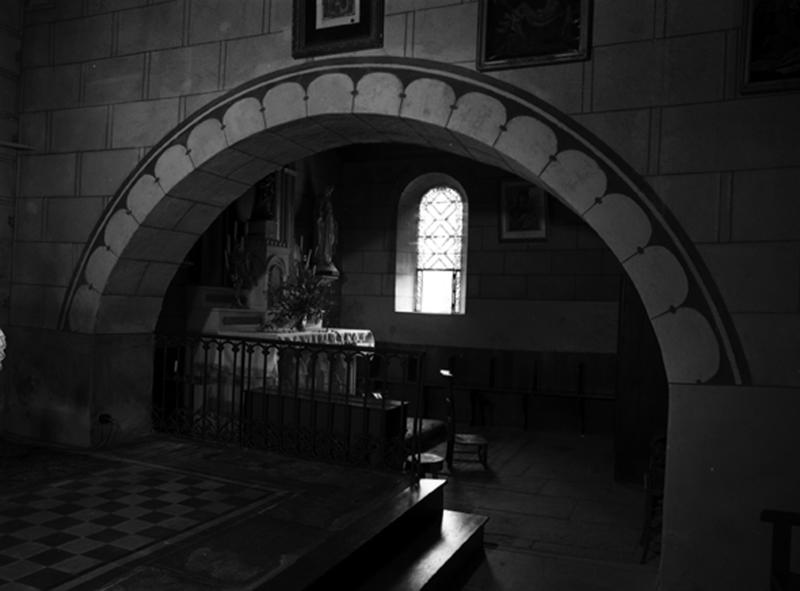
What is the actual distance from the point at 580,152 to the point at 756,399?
5.00ft

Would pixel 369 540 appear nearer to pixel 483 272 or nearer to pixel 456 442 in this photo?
pixel 456 442

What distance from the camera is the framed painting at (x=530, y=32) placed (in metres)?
3.64

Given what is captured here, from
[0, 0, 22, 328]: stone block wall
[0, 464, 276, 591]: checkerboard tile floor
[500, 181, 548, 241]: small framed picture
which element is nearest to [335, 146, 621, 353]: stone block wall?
[500, 181, 548, 241]: small framed picture

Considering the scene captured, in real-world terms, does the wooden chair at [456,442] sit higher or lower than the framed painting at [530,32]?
lower

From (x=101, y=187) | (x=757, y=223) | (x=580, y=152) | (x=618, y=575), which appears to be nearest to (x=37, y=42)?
(x=101, y=187)

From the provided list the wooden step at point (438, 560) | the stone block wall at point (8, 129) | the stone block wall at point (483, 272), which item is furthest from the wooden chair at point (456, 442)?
the stone block wall at point (8, 129)

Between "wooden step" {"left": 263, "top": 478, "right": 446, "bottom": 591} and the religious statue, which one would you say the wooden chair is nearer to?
"wooden step" {"left": 263, "top": 478, "right": 446, "bottom": 591}

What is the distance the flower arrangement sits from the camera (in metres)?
7.73

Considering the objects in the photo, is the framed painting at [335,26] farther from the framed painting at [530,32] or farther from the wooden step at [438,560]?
the wooden step at [438,560]

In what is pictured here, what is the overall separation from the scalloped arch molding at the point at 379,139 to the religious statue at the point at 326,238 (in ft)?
13.2

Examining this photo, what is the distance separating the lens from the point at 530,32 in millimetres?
3734

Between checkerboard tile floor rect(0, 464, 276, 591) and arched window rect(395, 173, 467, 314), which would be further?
arched window rect(395, 173, 467, 314)

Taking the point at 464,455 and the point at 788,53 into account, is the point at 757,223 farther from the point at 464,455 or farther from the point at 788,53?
the point at 464,455

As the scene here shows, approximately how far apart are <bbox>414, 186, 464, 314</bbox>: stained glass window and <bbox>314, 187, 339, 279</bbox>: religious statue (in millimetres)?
1413
